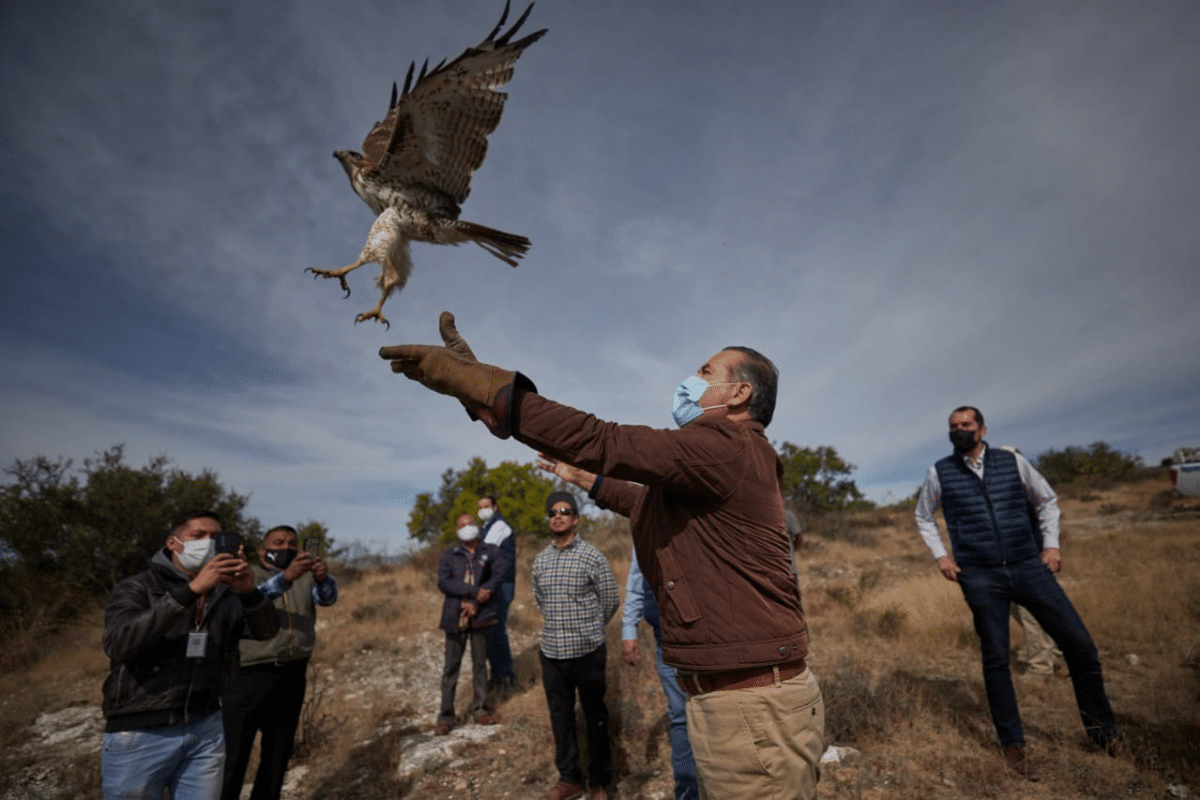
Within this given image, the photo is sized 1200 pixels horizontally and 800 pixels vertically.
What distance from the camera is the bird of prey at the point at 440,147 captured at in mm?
3248

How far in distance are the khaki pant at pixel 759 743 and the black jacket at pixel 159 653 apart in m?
2.55

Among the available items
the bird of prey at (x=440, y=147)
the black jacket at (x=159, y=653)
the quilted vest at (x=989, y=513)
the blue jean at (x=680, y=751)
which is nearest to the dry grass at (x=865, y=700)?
the blue jean at (x=680, y=751)

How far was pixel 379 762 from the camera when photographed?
203 inches

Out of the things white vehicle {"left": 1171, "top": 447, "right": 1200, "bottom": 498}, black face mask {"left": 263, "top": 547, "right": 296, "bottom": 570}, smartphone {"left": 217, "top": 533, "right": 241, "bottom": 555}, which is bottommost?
black face mask {"left": 263, "top": 547, "right": 296, "bottom": 570}

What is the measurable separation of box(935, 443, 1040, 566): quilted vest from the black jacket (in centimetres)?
456

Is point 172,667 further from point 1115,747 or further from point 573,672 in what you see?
point 1115,747

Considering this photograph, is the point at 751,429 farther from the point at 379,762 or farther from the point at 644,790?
the point at 379,762

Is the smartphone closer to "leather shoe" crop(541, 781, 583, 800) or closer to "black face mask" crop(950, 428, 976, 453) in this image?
"leather shoe" crop(541, 781, 583, 800)

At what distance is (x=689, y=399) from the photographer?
1.97 meters

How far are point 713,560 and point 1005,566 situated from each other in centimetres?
331

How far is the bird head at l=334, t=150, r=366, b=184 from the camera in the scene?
3326 mm

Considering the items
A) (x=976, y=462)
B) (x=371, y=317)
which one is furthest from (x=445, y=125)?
(x=976, y=462)

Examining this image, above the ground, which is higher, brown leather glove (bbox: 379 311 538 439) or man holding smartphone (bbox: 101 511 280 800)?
brown leather glove (bbox: 379 311 538 439)

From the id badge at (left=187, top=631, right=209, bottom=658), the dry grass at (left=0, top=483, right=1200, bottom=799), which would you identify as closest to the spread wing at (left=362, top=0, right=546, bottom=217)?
the id badge at (left=187, top=631, right=209, bottom=658)
